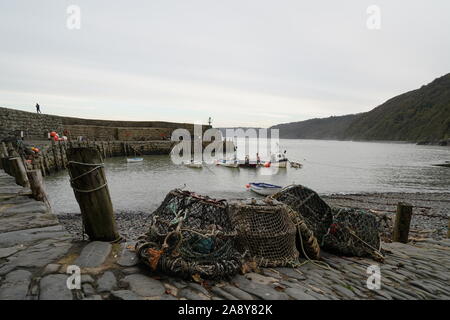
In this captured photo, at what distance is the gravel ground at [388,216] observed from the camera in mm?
9453

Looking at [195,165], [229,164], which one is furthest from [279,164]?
[195,165]

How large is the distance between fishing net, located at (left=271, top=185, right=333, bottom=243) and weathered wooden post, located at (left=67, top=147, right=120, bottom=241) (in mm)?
3290

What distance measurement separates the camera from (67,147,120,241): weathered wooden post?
3.54 meters

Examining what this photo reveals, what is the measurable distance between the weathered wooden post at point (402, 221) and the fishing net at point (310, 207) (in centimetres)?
344

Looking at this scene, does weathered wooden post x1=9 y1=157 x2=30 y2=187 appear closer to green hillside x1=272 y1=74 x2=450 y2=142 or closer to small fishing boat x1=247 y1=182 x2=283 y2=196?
small fishing boat x1=247 y1=182 x2=283 y2=196

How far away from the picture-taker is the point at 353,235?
17.6 feet

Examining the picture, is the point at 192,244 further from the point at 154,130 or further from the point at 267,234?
the point at 154,130

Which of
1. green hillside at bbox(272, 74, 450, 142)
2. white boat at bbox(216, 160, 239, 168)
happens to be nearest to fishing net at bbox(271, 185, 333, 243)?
white boat at bbox(216, 160, 239, 168)

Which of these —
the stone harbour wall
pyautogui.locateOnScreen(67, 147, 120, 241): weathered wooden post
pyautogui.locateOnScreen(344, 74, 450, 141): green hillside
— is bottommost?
pyautogui.locateOnScreen(67, 147, 120, 241): weathered wooden post

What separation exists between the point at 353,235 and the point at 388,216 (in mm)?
7945

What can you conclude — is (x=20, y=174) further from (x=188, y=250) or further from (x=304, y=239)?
(x=304, y=239)

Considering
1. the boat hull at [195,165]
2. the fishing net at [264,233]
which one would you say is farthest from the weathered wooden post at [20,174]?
the boat hull at [195,165]
